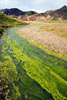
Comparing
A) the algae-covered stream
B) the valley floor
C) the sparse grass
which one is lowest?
the algae-covered stream

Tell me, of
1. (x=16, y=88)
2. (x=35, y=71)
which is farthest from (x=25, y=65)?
(x=16, y=88)

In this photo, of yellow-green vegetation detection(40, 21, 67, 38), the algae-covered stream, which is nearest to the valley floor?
yellow-green vegetation detection(40, 21, 67, 38)

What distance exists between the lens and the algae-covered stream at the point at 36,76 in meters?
6.32

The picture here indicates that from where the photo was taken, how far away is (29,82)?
24.4 feet

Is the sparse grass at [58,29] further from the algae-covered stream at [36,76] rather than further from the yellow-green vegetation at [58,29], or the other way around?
the algae-covered stream at [36,76]

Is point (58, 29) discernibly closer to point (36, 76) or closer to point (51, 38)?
point (51, 38)

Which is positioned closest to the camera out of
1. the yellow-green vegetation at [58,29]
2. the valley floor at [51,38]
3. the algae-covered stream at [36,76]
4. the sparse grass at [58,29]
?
the algae-covered stream at [36,76]

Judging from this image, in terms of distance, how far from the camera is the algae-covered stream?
6.32 metres

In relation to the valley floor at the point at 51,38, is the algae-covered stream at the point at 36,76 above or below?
below

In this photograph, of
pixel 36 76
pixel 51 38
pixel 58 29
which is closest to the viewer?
pixel 36 76

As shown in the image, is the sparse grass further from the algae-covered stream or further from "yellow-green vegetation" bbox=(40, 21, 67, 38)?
the algae-covered stream

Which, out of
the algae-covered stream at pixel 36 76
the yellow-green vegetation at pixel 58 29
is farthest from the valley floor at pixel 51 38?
the algae-covered stream at pixel 36 76

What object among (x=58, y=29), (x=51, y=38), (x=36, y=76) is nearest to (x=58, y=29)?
(x=58, y=29)

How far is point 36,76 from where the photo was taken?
8.20 m
